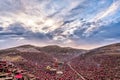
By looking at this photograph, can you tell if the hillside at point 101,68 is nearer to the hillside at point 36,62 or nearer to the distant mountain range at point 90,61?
the distant mountain range at point 90,61

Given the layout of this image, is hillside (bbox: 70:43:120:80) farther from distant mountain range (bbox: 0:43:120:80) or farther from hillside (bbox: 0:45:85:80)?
hillside (bbox: 0:45:85:80)

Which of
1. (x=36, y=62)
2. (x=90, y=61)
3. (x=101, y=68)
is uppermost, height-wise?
(x=36, y=62)

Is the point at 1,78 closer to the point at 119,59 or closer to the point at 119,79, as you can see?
the point at 119,79

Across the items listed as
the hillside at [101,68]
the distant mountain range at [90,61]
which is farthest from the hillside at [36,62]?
the hillside at [101,68]

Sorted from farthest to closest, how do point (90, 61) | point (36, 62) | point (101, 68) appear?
point (90, 61), point (36, 62), point (101, 68)

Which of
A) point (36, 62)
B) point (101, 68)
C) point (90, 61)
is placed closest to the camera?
point (101, 68)

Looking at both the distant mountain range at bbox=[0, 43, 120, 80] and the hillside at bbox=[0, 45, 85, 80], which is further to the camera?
the distant mountain range at bbox=[0, 43, 120, 80]

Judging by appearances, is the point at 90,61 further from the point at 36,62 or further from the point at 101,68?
the point at 101,68

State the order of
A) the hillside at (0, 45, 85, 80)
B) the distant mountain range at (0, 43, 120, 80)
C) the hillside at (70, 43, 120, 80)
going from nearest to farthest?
the hillside at (70, 43, 120, 80), the hillside at (0, 45, 85, 80), the distant mountain range at (0, 43, 120, 80)

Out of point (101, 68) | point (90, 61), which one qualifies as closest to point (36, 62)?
point (90, 61)

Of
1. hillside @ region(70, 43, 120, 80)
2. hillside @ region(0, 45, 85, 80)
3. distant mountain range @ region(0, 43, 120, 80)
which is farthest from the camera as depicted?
distant mountain range @ region(0, 43, 120, 80)

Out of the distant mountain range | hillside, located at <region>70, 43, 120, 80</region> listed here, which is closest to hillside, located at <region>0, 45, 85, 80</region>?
the distant mountain range
